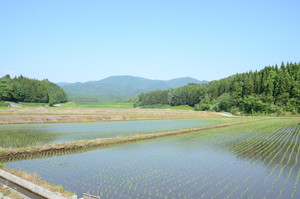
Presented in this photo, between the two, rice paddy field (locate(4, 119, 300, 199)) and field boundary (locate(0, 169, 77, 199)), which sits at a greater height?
field boundary (locate(0, 169, 77, 199))

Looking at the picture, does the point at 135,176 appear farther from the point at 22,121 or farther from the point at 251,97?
the point at 251,97

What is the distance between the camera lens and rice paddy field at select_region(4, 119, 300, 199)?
36.2 feet

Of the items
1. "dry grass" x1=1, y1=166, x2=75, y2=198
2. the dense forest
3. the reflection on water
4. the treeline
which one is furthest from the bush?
"dry grass" x1=1, y1=166, x2=75, y2=198

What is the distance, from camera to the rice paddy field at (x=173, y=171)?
36.2 feet

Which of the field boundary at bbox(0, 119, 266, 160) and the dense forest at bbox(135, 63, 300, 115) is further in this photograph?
the dense forest at bbox(135, 63, 300, 115)

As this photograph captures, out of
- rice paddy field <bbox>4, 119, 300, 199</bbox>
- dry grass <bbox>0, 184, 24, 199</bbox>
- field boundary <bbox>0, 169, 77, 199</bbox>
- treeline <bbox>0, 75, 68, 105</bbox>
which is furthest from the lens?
treeline <bbox>0, 75, 68, 105</bbox>

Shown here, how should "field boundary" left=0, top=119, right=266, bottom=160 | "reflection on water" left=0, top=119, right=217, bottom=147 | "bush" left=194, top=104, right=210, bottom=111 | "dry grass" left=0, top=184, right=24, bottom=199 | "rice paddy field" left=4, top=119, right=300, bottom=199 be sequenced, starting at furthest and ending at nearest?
"bush" left=194, top=104, right=210, bottom=111 → "reflection on water" left=0, top=119, right=217, bottom=147 → "field boundary" left=0, top=119, right=266, bottom=160 → "rice paddy field" left=4, top=119, right=300, bottom=199 → "dry grass" left=0, top=184, right=24, bottom=199

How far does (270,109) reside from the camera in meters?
76.2

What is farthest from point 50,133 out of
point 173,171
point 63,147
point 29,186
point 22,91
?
point 22,91

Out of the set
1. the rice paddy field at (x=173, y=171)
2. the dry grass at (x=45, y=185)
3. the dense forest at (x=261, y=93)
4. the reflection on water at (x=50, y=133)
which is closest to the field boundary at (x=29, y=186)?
the dry grass at (x=45, y=185)

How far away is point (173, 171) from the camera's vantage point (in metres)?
14.4

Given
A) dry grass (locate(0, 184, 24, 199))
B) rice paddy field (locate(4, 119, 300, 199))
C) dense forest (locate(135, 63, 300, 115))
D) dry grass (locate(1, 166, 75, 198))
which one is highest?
dense forest (locate(135, 63, 300, 115))

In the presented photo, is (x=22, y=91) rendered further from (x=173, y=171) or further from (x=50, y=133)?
(x=173, y=171)

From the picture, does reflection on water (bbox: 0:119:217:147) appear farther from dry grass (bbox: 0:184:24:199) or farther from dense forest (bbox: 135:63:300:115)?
dense forest (bbox: 135:63:300:115)
